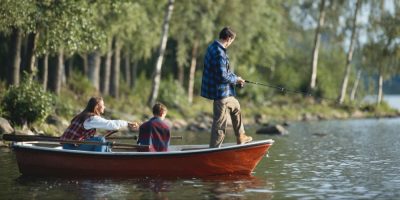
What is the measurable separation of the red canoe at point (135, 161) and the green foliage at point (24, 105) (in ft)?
33.4

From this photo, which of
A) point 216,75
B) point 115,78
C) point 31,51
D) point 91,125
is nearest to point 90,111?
point 91,125

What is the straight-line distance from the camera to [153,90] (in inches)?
1777

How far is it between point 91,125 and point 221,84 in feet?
9.66

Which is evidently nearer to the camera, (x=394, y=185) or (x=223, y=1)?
(x=394, y=185)

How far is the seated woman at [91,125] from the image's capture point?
18078mm

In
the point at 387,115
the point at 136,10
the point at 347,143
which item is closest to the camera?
the point at 347,143

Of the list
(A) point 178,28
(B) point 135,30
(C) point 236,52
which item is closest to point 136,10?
(B) point 135,30

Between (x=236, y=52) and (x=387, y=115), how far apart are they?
13909 millimetres

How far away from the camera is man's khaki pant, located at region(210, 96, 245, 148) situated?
59.9 feet

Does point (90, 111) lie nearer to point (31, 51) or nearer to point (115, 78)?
point (31, 51)

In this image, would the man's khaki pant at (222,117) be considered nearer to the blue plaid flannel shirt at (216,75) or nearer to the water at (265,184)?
the blue plaid flannel shirt at (216,75)

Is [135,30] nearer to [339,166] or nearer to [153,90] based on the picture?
[153,90]

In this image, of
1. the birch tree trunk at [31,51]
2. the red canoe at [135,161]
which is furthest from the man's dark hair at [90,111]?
the birch tree trunk at [31,51]

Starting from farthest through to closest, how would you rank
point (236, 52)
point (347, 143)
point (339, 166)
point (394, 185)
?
1. point (236, 52)
2. point (347, 143)
3. point (339, 166)
4. point (394, 185)
